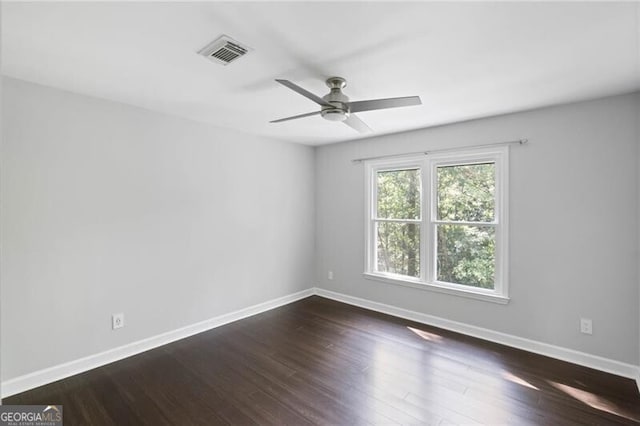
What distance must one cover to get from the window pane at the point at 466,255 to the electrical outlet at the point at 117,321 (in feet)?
11.6

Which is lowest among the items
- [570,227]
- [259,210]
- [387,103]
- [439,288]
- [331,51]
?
[439,288]

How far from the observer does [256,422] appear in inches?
78.0

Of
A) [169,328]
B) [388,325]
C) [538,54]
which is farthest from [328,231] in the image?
[538,54]

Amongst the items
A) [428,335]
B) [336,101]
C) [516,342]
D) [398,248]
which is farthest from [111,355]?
[516,342]

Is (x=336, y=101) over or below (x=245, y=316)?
over

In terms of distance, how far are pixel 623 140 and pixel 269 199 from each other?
150 inches

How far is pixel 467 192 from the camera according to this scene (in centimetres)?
348

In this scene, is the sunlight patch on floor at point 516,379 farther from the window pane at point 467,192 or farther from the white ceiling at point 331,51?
the white ceiling at point 331,51

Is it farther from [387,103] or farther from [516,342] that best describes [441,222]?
[387,103]

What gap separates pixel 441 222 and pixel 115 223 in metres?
3.56

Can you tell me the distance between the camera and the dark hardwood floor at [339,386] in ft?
6.70

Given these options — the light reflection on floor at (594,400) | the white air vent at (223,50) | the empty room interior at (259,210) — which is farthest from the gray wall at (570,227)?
the white air vent at (223,50)

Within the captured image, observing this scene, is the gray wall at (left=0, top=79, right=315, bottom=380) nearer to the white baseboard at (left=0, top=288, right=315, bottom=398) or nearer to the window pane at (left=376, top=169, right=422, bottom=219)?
the white baseboard at (left=0, top=288, right=315, bottom=398)

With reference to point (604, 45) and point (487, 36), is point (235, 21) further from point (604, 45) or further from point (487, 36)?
point (604, 45)
